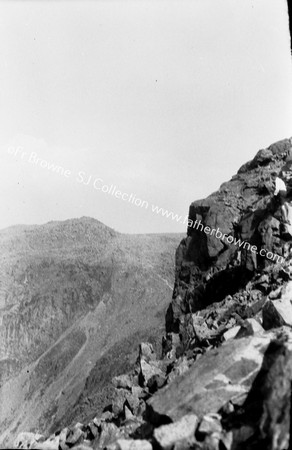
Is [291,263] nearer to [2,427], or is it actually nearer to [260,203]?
[260,203]

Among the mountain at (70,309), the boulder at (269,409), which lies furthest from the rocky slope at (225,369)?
the mountain at (70,309)

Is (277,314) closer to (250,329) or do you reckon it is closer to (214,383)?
(250,329)

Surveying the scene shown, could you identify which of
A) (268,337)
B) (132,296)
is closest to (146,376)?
(268,337)

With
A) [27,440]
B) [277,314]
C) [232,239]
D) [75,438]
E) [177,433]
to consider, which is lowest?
[27,440]

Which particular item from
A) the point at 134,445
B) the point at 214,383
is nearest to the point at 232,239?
the point at 214,383

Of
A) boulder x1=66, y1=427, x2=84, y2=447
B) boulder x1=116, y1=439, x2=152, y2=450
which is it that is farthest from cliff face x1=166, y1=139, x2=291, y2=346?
boulder x1=116, y1=439, x2=152, y2=450

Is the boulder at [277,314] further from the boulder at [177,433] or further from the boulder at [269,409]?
the boulder at [177,433]
